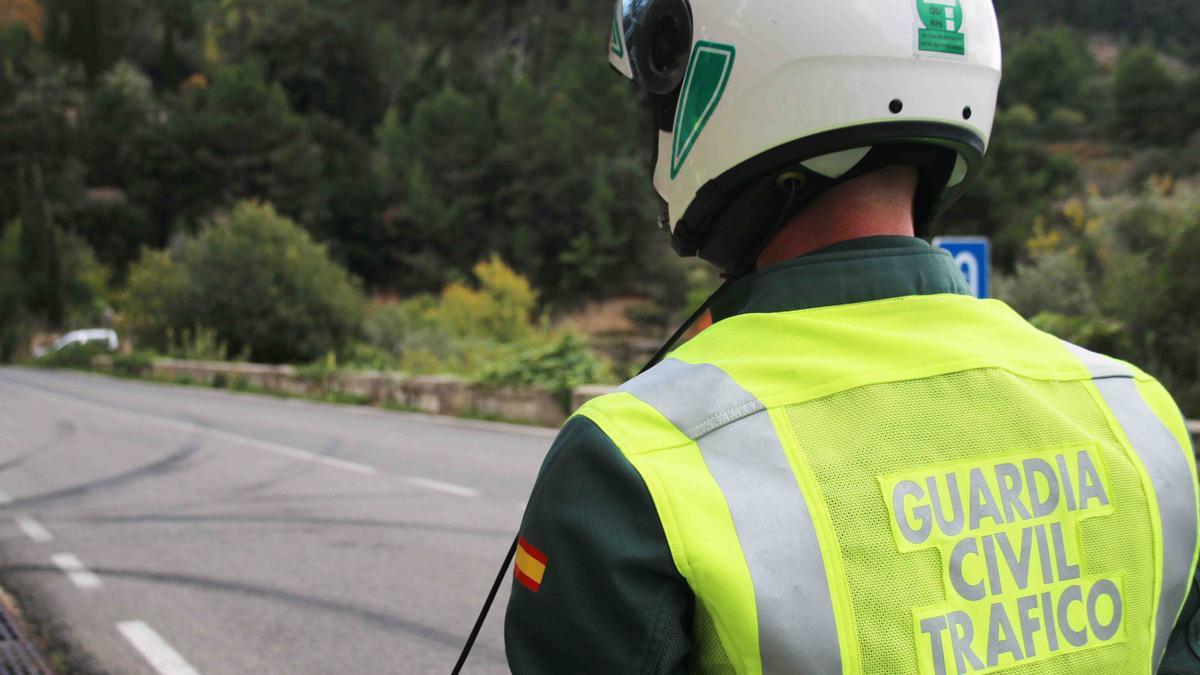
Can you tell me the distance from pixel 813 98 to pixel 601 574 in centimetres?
64

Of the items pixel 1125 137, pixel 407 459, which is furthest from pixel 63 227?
pixel 1125 137

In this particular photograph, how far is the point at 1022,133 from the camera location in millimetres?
67125

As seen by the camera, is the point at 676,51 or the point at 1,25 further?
the point at 1,25

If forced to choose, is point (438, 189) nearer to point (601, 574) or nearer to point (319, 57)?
point (319, 57)

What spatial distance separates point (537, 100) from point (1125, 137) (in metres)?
41.8

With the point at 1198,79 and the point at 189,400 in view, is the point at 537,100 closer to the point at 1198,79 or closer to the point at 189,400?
the point at 1198,79

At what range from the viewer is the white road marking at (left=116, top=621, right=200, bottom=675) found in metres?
4.22

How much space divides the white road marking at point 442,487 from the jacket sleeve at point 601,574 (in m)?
7.28

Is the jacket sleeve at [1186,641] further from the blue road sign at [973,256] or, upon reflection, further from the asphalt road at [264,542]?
the blue road sign at [973,256]

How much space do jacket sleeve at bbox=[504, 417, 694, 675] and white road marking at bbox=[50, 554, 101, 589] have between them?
5.25 metres

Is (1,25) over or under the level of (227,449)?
over

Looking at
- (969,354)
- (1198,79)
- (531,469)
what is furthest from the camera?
(1198,79)

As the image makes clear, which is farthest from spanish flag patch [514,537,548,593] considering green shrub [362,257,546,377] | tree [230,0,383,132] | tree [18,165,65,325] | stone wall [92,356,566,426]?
tree [230,0,383,132]

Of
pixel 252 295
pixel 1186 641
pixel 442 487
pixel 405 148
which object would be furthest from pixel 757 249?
pixel 405 148
